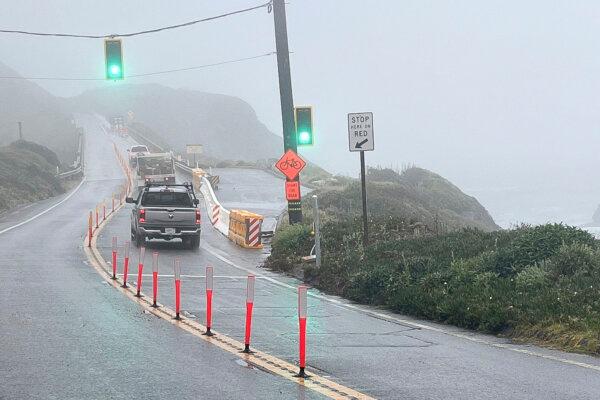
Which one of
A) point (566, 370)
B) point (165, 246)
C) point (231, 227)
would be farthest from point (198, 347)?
point (231, 227)

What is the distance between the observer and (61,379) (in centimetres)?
818

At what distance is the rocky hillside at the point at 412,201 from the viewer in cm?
3920

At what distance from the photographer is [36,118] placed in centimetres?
14775

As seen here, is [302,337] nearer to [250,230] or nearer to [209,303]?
[209,303]

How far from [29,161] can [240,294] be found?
56.9 m

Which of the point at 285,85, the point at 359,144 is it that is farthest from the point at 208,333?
the point at 285,85

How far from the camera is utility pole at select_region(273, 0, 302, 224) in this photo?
84.1ft

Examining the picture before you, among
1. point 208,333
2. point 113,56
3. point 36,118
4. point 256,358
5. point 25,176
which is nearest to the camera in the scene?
point 256,358

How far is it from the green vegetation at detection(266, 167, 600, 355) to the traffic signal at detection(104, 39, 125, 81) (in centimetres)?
776

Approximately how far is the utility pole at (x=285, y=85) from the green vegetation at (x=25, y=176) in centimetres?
2578

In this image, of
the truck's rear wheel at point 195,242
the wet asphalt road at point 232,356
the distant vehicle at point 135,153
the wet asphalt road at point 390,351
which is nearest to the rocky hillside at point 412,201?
the truck's rear wheel at point 195,242

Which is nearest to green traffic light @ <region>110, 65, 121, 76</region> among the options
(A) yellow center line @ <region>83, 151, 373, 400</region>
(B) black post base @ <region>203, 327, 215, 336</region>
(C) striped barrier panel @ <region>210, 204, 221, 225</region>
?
(A) yellow center line @ <region>83, 151, 373, 400</region>

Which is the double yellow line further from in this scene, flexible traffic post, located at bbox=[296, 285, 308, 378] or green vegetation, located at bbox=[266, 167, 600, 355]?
green vegetation, located at bbox=[266, 167, 600, 355]

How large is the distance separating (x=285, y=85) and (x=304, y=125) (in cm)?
235
